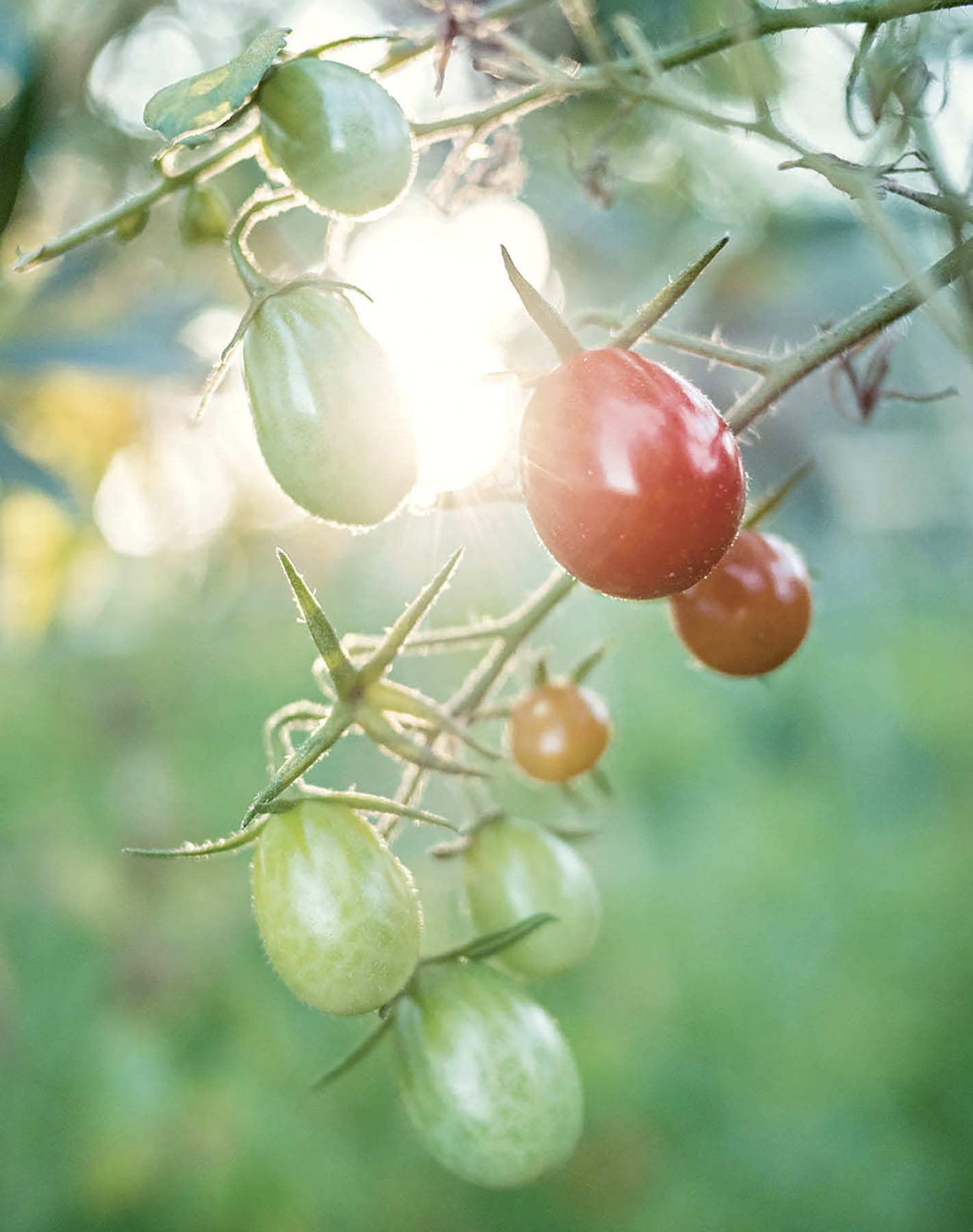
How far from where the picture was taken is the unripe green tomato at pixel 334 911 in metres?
0.36

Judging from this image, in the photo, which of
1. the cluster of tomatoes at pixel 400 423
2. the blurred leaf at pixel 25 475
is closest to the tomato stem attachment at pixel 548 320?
the cluster of tomatoes at pixel 400 423

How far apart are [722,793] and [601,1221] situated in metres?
0.96

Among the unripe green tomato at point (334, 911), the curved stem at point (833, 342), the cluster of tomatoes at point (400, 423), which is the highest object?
the cluster of tomatoes at point (400, 423)

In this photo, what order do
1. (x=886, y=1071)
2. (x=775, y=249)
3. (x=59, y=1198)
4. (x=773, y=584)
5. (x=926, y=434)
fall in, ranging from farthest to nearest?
(x=926, y=434) → (x=775, y=249) → (x=886, y=1071) → (x=59, y=1198) → (x=773, y=584)

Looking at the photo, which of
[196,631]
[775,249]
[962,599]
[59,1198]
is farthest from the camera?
[962,599]

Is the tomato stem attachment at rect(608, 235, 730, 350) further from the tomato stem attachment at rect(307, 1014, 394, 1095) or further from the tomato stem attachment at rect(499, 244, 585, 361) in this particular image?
the tomato stem attachment at rect(307, 1014, 394, 1095)

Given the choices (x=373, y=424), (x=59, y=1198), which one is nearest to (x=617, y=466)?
(x=373, y=424)

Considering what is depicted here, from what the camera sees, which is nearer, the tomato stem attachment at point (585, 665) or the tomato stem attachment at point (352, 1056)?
the tomato stem attachment at point (352, 1056)

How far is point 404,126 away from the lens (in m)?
0.36

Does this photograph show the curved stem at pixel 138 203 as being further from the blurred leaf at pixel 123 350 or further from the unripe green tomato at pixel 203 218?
the blurred leaf at pixel 123 350

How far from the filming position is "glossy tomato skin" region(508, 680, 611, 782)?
0.51 m

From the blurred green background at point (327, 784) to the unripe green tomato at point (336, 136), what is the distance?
0.53 feet

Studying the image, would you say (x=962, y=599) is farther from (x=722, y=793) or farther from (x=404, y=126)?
(x=404, y=126)

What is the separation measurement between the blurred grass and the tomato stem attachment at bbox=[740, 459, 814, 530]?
34.0 inches
